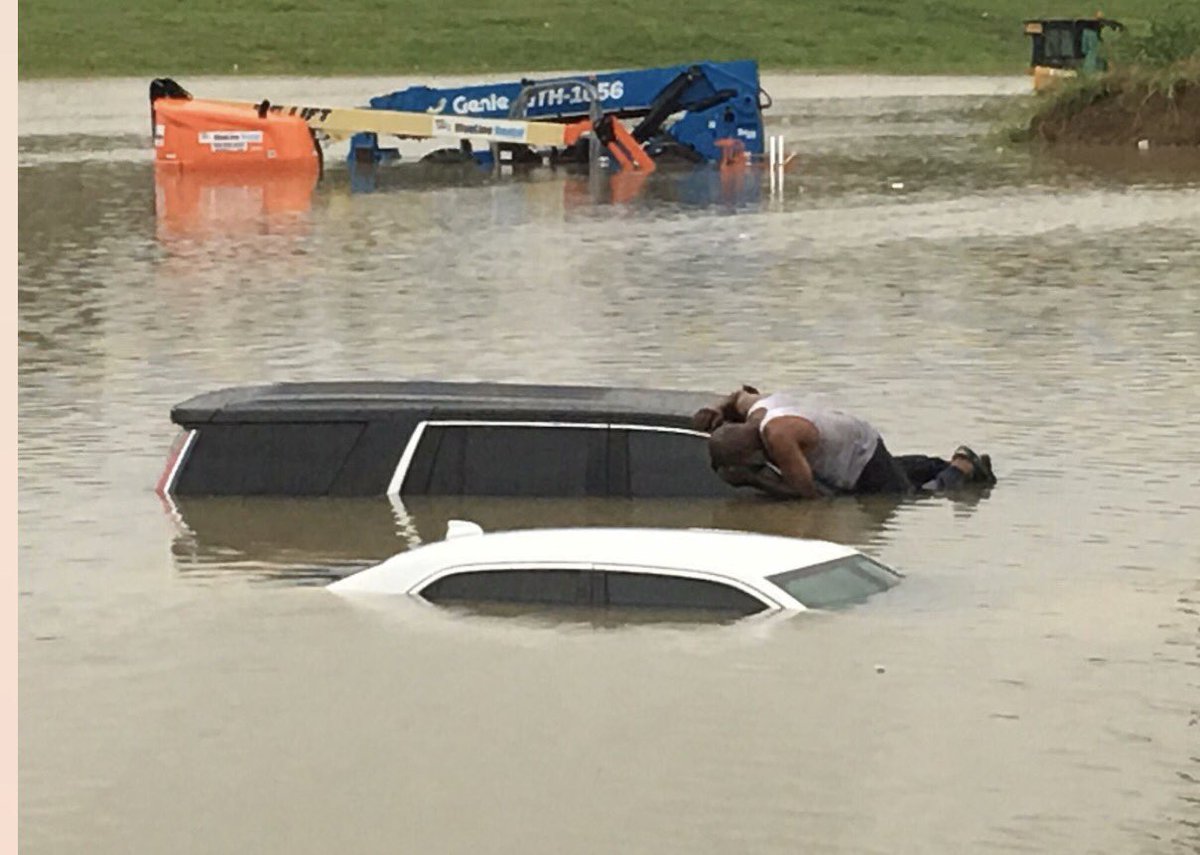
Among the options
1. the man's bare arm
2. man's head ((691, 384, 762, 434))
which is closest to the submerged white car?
the man's bare arm

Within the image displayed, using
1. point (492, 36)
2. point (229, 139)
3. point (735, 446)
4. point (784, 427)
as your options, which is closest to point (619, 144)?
point (229, 139)

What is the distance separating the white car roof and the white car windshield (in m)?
0.05

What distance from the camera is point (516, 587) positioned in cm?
1319

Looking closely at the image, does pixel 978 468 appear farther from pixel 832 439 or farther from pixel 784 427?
pixel 784 427

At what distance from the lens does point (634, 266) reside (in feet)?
101

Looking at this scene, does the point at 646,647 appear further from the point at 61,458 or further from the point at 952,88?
the point at 952,88

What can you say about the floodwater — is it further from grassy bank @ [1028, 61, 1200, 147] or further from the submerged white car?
grassy bank @ [1028, 61, 1200, 147]

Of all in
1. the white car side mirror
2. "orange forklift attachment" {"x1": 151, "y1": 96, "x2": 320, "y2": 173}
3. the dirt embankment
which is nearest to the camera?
the white car side mirror

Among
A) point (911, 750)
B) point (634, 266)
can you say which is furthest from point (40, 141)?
point (911, 750)

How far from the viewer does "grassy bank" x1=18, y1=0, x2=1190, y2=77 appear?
78.1m

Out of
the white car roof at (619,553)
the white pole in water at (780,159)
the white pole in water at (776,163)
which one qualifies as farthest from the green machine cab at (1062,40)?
the white car roof at (619,553)

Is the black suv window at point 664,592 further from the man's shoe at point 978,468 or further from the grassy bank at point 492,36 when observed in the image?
the grassy bank at point 492,36

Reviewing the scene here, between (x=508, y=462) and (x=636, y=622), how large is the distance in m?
3.68

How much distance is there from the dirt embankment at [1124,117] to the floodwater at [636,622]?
56.9 feet
